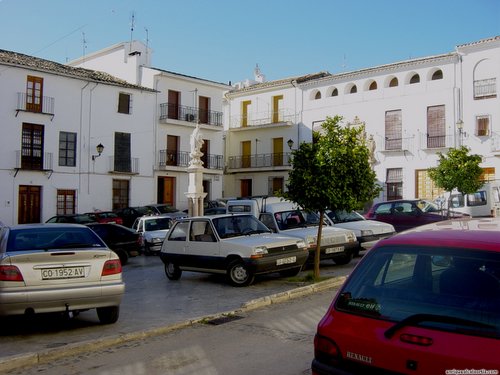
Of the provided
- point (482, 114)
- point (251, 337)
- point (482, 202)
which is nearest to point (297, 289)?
point (251, 337)

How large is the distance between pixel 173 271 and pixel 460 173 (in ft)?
52.1

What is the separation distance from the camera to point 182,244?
1272 centimetres

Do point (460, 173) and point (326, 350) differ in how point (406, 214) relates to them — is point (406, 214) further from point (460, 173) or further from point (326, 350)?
point (326, 350)

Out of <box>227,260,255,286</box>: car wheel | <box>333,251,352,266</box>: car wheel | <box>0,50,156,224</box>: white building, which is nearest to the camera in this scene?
<box>227,260,255,286</box>: car wheel

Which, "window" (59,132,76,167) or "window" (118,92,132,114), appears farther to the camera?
"window" (118,92,132,114)

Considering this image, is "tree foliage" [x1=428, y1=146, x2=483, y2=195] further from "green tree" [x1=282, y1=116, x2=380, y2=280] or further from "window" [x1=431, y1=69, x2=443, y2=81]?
"green tree" [x1=282, y1=116, x2=380, y2=280]

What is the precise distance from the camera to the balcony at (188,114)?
3747 cm

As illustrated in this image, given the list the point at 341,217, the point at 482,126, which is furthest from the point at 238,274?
the point at 482,126

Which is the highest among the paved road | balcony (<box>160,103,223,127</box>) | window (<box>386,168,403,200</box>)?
balcony (<box>160,103,223,127</box>)

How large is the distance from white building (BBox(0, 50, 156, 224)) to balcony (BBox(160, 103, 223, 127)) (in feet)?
2.99

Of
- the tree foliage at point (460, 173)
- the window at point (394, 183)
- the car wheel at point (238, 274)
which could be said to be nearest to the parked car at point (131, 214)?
the tree foliage at point (460, 173)

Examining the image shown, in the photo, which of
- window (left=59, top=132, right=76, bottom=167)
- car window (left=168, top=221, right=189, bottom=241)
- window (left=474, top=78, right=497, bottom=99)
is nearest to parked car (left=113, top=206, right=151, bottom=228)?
window (left=59, top=132, right=76, bottom=167)

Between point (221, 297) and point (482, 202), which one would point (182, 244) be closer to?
point (221, 297)

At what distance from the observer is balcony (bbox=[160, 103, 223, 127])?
37.5m
